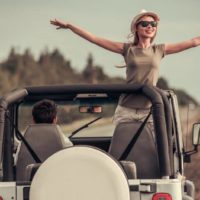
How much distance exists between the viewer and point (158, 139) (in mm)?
8164

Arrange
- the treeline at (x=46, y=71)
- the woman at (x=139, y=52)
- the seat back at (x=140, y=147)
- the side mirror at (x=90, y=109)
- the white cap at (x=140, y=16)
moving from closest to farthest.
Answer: the seat back at (x=140, y=147)
the woman at (x=139, y=52)
the side mirror at (x=90, y=109)
the white cap at (x=140, y=16)
the treeline at (x=46, y=71)

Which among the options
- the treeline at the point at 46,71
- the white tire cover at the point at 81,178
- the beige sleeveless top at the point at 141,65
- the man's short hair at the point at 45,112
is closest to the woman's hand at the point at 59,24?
the beige sleeveless top at the point at 141,65

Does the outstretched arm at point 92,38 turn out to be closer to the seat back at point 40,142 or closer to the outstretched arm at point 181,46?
the outstretched arm at point 181,46

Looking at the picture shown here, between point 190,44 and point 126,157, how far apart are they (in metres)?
2.02

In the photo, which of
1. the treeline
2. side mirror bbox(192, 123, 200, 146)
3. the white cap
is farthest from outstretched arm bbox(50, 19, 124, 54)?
the treeline

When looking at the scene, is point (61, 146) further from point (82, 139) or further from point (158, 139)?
point (82, 139)

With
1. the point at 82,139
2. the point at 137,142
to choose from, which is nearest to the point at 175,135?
the point at 137,142

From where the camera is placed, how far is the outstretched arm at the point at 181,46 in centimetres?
994

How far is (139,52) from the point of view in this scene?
9750 mm

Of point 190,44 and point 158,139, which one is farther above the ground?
point 190,44

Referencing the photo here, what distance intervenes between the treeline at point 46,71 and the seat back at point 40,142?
7350 cm

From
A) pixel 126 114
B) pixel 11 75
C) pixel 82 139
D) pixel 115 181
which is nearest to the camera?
pixel 115 181

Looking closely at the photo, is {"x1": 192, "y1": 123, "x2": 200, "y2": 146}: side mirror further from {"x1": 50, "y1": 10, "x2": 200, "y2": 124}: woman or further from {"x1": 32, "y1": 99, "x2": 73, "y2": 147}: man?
{"x1": 32, "y1": 99, "x2": 73, "y2": 147}: man

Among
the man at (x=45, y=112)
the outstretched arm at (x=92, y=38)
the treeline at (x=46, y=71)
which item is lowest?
the treeline at (x=46, y=71)
